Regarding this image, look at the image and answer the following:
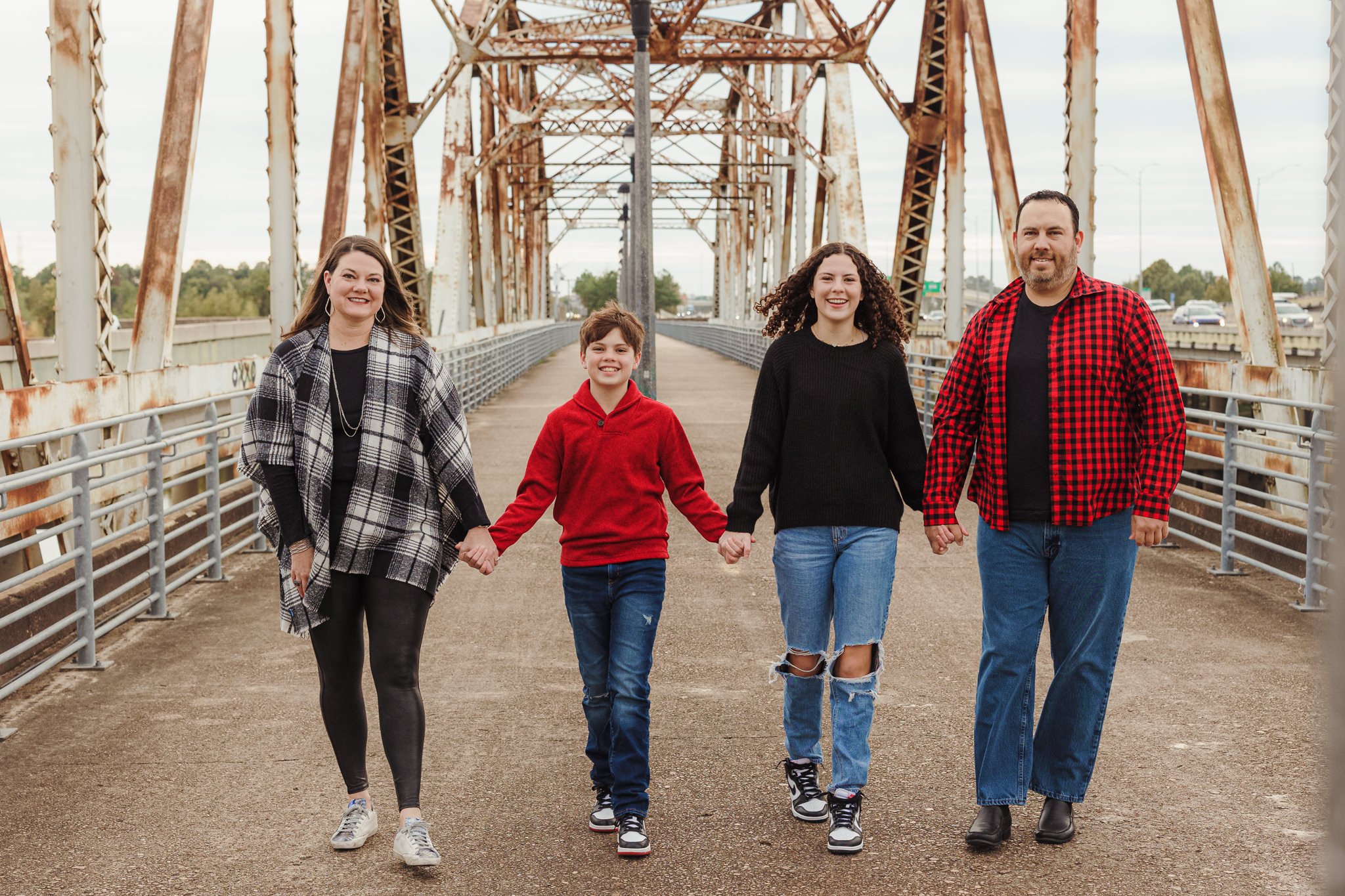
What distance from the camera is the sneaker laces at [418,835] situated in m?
3.77

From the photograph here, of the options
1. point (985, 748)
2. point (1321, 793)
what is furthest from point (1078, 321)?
point (1321, 793)

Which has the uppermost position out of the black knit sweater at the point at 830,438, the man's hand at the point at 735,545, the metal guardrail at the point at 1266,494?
the black knit sweater at the point at 830,438

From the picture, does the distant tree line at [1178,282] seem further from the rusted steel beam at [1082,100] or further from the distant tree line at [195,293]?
the rusted steel beam at [1082,100]

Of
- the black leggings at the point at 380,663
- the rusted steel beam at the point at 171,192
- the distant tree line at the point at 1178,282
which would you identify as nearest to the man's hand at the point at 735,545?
the black leggings at the point at 380,663

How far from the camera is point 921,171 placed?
18.5m

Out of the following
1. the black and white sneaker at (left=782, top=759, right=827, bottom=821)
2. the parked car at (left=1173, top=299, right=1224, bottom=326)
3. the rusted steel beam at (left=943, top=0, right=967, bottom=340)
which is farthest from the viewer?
the parked car at (left=1173, top=299, right=1224, bottom=326)

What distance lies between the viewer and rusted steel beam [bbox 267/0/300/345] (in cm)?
1228

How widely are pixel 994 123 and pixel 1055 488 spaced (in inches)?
425

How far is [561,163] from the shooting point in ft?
148

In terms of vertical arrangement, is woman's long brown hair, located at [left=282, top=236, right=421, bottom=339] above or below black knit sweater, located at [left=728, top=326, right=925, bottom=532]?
above

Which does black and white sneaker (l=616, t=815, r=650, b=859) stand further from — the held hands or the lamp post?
the lamp post

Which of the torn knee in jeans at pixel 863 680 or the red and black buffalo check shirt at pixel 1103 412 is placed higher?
the red and black buffalo check shirt at pixel 1103 412

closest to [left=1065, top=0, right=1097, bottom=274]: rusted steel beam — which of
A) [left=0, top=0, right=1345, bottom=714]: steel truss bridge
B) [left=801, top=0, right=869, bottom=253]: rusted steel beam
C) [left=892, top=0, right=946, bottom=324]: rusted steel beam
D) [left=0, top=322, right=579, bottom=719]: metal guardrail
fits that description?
[left=0, top=0, right=1345, bottom=714]: steel truss bridge

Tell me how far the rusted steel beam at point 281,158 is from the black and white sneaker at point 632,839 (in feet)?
28.9
